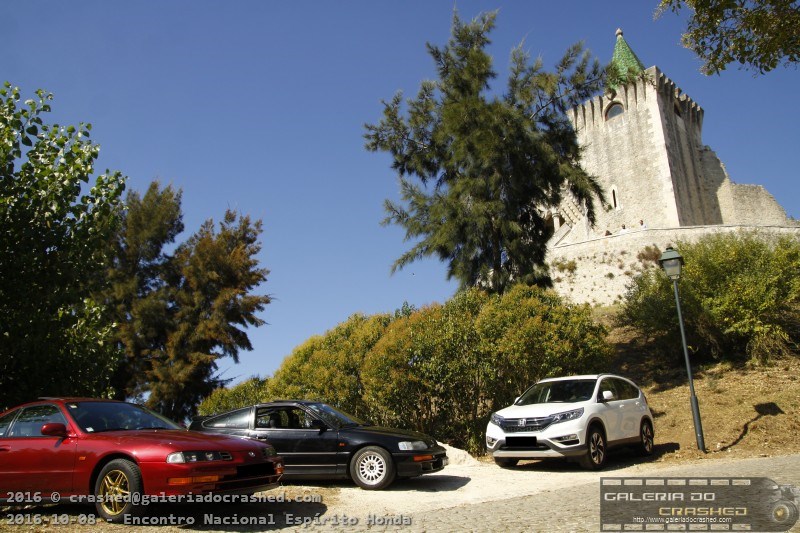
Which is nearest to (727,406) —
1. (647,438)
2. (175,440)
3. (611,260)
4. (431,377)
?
(647,438)

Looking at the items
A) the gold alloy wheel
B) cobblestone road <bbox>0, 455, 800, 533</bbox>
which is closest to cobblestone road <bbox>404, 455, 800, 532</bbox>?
cobblestone road <bbox>0, 455, 800, 533</bbox>

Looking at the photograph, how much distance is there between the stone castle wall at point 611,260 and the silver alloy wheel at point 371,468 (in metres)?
23.4

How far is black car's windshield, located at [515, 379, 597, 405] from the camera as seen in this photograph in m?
10.0

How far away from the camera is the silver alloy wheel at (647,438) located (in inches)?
418

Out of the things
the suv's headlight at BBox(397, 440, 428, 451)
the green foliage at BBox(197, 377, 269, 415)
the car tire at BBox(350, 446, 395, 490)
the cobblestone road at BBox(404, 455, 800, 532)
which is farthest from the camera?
the green foliage at BBox(197, 377, 269, 415)

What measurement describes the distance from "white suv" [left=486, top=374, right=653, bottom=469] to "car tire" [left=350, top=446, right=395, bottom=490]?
2561 mm

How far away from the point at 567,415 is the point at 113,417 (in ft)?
21.9

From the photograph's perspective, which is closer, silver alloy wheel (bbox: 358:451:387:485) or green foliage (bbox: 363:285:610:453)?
silver alloy wheel (bbox: 358:451:387:485)

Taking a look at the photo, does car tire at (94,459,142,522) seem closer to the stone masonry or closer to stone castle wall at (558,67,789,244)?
the stone masonry

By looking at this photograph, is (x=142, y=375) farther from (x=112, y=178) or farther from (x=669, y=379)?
(x=669, y=379)

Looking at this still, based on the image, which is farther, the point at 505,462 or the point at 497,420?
the point at 505,462

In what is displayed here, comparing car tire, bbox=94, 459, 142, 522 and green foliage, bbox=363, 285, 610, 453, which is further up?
green foliage, bbox=363, 285, 610, 453

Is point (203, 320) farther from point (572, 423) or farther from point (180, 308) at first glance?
point (572, 423)

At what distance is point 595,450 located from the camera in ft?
30.8
